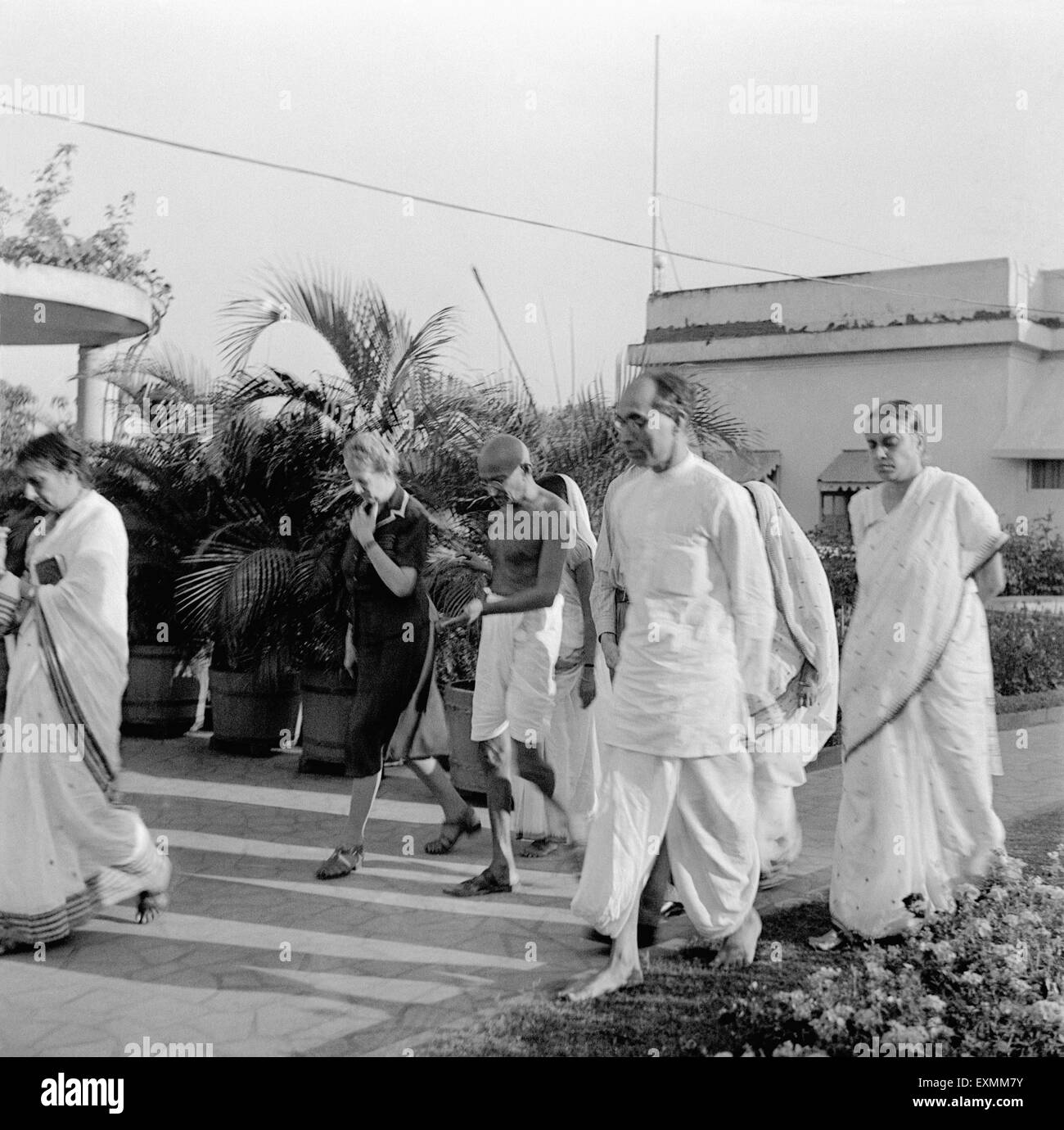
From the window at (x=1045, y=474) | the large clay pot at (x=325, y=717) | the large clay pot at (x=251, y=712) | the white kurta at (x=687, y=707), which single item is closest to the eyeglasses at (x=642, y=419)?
the white kurta at (x=687, y=707)

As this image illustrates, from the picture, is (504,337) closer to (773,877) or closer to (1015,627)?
(773,877)

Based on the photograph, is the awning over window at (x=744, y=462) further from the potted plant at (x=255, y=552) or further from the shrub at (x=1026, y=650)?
the shrub at (x=1026, y=650)

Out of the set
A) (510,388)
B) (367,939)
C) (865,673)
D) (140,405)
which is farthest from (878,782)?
(140,405)

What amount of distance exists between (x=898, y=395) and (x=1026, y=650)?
469cm

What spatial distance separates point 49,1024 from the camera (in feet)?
13.3

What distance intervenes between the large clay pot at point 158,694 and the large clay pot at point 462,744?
243cm

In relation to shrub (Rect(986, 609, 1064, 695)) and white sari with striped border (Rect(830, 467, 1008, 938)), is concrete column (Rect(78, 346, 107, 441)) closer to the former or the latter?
white sari with striped border (Rect(830, 467, 1008, 938))

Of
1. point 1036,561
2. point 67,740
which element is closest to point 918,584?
point 67,740

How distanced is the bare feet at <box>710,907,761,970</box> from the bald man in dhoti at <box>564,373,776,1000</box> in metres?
0.14

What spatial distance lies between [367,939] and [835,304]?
5.52 metres

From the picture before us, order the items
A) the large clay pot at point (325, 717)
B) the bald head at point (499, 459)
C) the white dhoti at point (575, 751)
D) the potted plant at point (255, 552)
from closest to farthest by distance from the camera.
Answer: the bald head at point (499, 459) → the white dhoti at point (575, 751) → the large clay pot at point (325, 717) → the potted plant at point (255, 552)

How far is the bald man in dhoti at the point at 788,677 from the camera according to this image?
16.9ft

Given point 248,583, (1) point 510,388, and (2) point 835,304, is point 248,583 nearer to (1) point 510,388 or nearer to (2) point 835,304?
(1) point 510,388

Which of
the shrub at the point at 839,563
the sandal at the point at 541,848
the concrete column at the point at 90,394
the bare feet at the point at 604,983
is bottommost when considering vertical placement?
the bare feet at the point at 604,983
